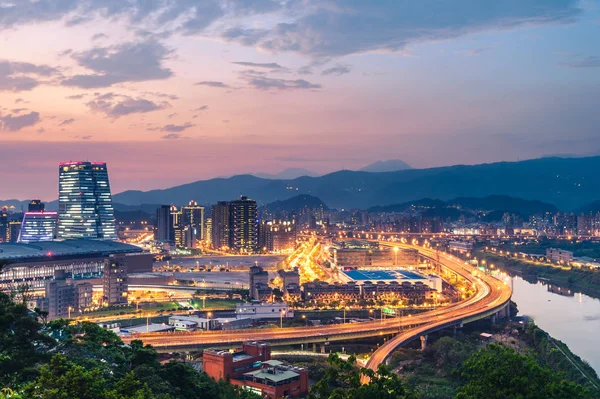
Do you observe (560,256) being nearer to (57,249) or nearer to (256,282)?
(256,282)

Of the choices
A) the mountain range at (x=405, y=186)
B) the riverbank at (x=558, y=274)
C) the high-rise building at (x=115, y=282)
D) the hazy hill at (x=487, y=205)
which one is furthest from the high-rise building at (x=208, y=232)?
the mountain range at (x=405, y=186)

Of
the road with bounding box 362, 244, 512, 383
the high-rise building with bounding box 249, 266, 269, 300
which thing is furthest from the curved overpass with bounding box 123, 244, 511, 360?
the high-rise building with bounding box 249, 266, 269, 300

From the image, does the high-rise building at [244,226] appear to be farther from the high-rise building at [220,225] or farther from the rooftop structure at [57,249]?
the rooftop structure at [57,249]

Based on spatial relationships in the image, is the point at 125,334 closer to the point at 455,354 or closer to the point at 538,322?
the point at 455,354

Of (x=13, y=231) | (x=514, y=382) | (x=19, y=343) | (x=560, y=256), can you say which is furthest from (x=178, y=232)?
(x=514, y=382)

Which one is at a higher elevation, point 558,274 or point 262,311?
point 262,311

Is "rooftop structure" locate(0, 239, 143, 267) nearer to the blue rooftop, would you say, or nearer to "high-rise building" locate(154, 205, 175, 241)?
the blue rooftop
